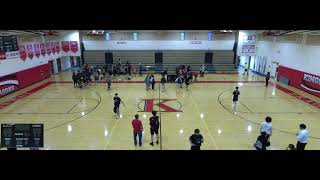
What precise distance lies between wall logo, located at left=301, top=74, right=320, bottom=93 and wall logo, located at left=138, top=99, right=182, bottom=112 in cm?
1090

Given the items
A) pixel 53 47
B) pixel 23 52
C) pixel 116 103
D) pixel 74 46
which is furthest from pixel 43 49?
pixel 116 103

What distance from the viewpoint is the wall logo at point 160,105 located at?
14977 mm

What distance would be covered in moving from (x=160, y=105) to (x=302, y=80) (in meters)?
12.8

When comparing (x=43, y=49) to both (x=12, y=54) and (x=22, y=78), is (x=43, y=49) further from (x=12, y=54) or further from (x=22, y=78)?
(x=12, y=54)

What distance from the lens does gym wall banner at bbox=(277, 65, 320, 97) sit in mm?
18172

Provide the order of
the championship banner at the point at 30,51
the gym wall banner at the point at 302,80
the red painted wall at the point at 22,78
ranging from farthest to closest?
the championship banner at the point at 30,51
the red painted wall at the point at 22,78
the gym wall banner at the point at 302,80

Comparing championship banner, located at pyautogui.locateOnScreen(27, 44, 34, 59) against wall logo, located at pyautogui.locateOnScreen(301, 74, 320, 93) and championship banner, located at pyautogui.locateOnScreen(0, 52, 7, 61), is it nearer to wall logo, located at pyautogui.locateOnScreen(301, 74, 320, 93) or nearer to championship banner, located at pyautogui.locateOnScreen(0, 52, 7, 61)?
championship banner, located at pyautogui.locateOnScreen(0, 52, 7, 61)

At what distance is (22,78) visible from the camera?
21375 mm

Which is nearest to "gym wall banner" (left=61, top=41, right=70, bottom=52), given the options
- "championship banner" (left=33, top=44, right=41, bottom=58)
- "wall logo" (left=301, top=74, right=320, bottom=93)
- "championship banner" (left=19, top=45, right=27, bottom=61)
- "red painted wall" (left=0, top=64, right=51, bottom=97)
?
"red painted wall" (left=0, top=64, right=51, bottom=97)

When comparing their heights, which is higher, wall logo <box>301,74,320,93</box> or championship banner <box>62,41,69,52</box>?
championship banner <box>62,41,69,52</box>

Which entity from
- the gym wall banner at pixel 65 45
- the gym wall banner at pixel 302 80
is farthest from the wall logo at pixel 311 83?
the gym wall banner at pixel 65 45

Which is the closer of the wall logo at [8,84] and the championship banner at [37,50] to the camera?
the wall logo at [8,84]

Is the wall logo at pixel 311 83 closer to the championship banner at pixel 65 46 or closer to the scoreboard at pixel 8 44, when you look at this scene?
the scoreboard at pixel 8 44
